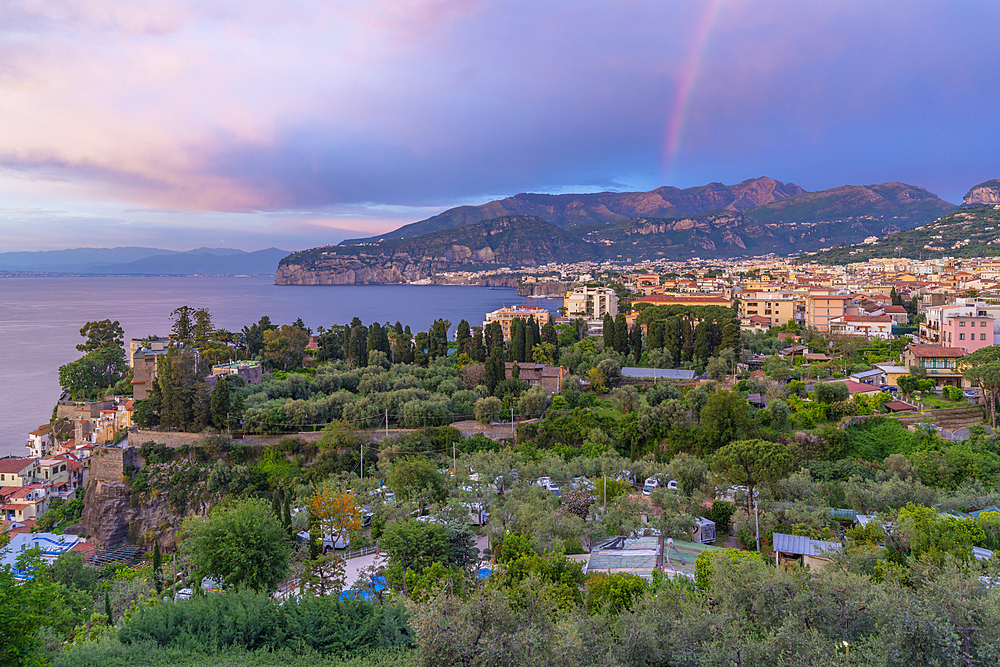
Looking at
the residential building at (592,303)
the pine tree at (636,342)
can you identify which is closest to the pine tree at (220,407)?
the pine tree at (636,342)

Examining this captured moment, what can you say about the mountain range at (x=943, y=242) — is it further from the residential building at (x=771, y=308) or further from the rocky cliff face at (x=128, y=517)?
the rocky cliff face at (x=128, y=517)

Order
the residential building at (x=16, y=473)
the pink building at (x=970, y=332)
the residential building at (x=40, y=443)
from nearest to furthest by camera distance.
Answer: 1. the residential building at (x=16, y=473)
2. the residential building at (x=40, y=443)
3. the pink building at (x=970, y=332)

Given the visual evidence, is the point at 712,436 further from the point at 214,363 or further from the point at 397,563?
the point at 214,363

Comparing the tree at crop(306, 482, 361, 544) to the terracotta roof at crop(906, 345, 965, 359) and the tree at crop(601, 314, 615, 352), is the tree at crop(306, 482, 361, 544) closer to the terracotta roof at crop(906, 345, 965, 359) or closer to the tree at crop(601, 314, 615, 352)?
the tree at crop(601, 314, 615, 352)

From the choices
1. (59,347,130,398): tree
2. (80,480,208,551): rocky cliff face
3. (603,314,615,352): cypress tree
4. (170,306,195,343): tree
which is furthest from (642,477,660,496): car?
(59,347,130,398): tree

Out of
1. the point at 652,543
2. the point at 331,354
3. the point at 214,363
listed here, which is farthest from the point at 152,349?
the point at 652,543

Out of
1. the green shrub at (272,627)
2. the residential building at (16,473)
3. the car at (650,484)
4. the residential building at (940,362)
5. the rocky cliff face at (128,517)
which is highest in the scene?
the residential building at (940,362)

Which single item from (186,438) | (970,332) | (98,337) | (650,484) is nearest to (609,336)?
(970,332)

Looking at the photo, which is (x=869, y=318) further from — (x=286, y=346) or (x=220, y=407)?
(x=220, y=407)
